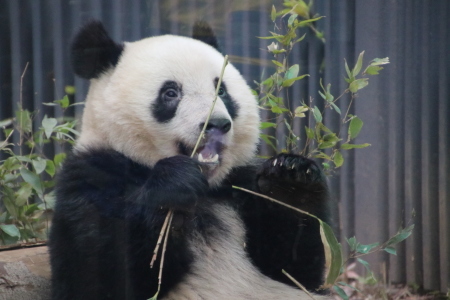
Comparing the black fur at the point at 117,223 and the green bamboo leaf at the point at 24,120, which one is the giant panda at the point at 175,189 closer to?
the black fur at the point at 117,223

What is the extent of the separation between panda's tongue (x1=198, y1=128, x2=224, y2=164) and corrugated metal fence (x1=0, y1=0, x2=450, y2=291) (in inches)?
32.2

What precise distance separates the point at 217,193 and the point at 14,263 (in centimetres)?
110

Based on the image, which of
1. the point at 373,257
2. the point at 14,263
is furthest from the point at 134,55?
the point at 373,257

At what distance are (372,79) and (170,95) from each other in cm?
211

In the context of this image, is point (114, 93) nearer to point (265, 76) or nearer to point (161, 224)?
point (161, 224)

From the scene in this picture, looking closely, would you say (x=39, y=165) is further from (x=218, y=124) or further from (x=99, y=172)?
(x=218, y=124)

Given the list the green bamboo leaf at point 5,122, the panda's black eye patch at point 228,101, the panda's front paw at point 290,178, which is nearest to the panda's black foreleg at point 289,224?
the panda's front paw at point 290,178

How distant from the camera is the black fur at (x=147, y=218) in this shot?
7.38 ft

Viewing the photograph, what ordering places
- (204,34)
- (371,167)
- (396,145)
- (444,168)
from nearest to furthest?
(204,34) → (444,168) → (396,145) → (371,167)

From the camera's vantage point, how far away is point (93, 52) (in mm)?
2684

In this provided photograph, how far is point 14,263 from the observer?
2.85 meters

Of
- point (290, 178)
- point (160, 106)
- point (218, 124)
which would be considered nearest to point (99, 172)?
point (160, 106)

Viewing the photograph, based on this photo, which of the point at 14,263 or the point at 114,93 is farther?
the point at 14,263

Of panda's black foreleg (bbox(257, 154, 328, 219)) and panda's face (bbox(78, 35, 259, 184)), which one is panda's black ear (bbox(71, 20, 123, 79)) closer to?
panda's face (bbox(78, 35, 259, 184))
